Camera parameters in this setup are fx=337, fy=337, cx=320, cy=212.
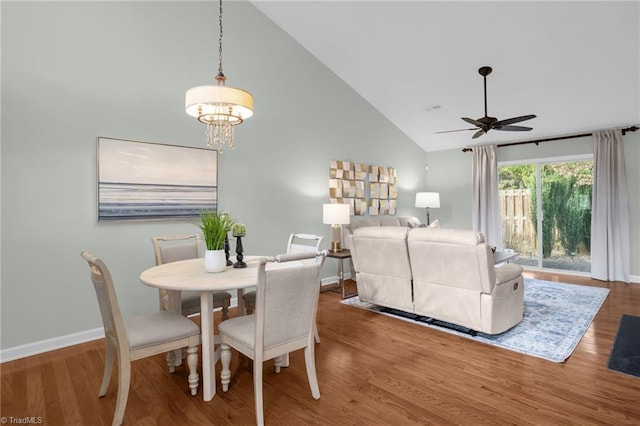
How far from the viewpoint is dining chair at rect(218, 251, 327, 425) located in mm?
1816

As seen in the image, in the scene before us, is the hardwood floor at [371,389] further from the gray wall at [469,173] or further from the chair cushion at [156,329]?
the gray wall at [469,173]

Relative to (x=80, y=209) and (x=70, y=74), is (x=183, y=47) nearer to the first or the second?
(x=70, y=74)

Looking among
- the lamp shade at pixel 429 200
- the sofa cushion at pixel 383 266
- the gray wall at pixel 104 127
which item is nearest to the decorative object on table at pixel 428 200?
the lamp shade at pixel 429 200

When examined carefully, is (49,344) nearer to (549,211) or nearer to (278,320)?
(278,320)

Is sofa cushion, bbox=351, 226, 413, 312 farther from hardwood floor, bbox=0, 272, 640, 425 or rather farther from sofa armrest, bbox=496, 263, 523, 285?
sofa armrest, bbox=496, 263, 523, 285

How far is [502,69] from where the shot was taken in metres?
4.23

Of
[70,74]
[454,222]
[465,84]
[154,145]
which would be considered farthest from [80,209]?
[454,222]

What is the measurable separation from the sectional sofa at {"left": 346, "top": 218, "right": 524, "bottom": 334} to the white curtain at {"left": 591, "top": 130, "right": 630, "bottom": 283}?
309 cm

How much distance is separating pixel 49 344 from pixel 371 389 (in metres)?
2.71

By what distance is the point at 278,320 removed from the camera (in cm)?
190

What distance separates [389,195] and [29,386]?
18.0 ft

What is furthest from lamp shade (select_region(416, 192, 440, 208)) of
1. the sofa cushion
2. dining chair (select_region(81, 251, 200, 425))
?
dining chair (select_region(81, 251, 200, 425))

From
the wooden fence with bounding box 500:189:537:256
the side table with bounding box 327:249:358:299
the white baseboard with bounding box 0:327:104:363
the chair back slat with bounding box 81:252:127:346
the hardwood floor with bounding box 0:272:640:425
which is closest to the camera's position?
the chair back slat with bounding box 81:252:127:346

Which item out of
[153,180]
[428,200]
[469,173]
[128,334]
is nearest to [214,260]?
[128,334]
